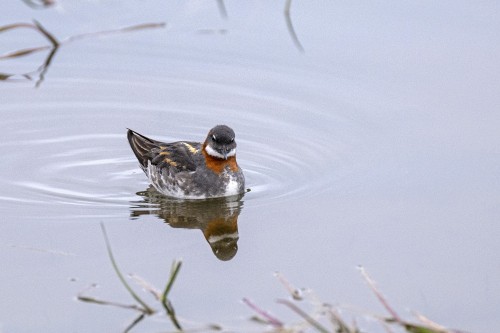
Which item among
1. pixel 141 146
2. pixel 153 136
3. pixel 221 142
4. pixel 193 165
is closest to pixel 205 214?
pixel 221 142

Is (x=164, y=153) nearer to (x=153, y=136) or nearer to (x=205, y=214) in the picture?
(x=153, y=136)

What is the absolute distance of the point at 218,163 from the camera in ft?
41.2

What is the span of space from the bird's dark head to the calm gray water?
532mm

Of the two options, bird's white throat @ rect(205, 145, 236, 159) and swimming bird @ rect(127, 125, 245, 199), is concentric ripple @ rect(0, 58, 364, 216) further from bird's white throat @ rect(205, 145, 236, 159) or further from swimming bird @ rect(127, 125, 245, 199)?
bird's white throat @ rect(205, 145, 236, 159)

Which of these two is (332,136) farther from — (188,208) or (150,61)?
(150,61)

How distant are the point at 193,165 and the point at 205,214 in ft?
3.60

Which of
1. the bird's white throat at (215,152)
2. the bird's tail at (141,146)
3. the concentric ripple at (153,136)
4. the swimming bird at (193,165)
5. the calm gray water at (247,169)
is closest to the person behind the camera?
the calm gray water at (247,169)

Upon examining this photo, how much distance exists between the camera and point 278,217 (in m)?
11.2

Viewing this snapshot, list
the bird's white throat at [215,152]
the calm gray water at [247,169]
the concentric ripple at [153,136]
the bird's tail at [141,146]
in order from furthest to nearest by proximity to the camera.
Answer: the bird's tail at [141,146]
the bird's white throat at [215,152]
the concentric ripple at [153,136]
the calm gray water at [247,169]

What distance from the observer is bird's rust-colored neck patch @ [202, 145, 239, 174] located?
1241 cm

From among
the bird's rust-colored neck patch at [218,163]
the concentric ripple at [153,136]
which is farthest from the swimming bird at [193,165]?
the concentric ripple at [153,136]

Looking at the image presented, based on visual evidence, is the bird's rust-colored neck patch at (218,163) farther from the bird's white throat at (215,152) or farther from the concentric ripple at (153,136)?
the concentric ripple at (153,136)

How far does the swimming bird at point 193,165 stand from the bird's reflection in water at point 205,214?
12cm

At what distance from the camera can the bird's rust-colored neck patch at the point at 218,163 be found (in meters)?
12.4
